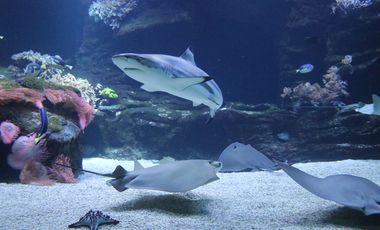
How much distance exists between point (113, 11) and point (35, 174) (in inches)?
443

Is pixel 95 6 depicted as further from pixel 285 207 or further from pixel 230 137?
pixel 285 207

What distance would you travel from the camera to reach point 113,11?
1408 cm

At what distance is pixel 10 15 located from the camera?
14703 mm

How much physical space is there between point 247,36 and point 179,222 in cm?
1196

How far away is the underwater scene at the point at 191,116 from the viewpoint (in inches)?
123

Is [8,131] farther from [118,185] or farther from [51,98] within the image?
[118,185]

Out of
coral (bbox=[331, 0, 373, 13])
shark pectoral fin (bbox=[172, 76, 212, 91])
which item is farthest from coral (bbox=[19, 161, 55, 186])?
coral (bbox=[331, 0, 373, 13])

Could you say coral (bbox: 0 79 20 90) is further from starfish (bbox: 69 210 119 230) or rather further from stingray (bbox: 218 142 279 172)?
stingray (bbox: 218 142 279 172)

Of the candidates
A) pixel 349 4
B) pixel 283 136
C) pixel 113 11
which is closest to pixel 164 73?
pixel 283 136

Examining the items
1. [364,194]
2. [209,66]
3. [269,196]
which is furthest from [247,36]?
[364,194]

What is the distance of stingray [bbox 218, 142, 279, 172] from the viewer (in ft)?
18.5

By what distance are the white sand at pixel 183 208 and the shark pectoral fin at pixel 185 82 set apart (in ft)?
Result: 4.46

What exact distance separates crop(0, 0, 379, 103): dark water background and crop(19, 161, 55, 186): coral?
27.0 ft

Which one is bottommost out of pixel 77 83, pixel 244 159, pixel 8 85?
pixel 244 159
